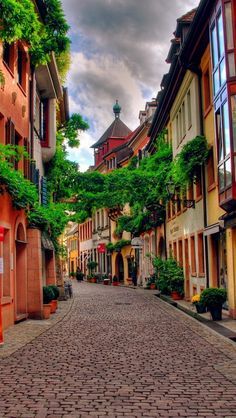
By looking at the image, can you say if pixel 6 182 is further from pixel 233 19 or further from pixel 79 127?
pixel 79 127

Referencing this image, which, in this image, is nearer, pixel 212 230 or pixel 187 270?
pixel 212 230

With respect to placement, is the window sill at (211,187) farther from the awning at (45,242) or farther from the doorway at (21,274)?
the doorway at (21,274)

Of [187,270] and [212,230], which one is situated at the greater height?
[212,230]

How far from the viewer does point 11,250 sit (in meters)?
17.6

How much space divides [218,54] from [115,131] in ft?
173

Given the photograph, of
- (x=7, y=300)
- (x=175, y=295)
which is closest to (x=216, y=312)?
(x=7, y=300)

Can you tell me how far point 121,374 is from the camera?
9312 millimetres

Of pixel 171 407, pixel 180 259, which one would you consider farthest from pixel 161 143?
pixel 171 407

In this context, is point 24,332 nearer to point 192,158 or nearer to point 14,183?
point 14,183

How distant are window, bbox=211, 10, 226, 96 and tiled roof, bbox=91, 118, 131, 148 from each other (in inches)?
1985

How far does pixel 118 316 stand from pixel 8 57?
922cm

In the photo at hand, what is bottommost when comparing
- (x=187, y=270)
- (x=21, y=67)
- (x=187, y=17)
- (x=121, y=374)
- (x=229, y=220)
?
(x=121, y=374)

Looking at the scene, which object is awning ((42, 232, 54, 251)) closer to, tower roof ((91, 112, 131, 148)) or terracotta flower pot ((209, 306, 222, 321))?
terracotta flower pot ((209, 306, 222, 321))

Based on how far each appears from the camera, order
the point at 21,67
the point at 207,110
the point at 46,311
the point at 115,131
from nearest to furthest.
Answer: the point at 46,311
the point at 21,67
the point at 207,110
the point at 115,131
